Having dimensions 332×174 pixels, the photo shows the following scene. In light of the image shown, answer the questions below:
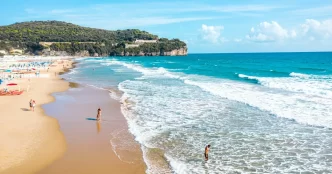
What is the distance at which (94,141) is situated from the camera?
52.7 ft

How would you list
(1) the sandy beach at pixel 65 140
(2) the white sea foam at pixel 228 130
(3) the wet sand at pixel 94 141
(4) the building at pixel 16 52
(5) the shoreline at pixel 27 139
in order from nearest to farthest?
(3) the wet sand at pixel 94 141 < (1) the sandy beach at pixel 65 140 < (5) the shoreline at pixel 27 139 < (2) the white sea foam at pixel 228 130 < (4) the building at pixel 16 52

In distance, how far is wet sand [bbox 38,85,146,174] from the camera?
41.3 ft

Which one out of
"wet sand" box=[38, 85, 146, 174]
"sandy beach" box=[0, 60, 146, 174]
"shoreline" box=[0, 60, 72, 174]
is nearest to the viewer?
"wet sand" box=[38, 85, 146, 174]

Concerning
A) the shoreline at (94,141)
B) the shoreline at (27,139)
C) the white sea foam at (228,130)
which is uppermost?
the white sea foam at (228,130)

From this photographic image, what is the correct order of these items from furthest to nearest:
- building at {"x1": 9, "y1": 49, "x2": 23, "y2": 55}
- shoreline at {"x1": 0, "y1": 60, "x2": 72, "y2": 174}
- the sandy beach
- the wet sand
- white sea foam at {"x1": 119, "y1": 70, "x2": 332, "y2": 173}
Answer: building at {"x1": 9, "y1": 49, "x2": 23, "y2": 55} → white sea foam at {"x1": 119, "y1": 70, "x2": 332, "y2": 173} → shoreline at {"x1": 0, "y1": 60, "x2": 72, "y2": 174} → the sandy beach → the wet sand

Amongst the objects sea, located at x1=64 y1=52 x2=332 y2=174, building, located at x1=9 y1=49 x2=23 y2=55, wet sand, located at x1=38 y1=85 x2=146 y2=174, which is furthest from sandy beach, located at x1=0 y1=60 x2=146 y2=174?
building, located at x1=9 y1=49 x2=23 y2=55

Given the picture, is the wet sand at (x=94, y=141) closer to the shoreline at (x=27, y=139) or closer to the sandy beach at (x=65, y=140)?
the sandy beach at (x=65, y=140)

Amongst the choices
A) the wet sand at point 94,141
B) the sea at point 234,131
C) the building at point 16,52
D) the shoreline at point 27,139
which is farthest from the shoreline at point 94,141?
the building at point 16,52

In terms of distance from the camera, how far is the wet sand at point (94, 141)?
496 inches

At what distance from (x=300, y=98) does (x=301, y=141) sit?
42.5 feet

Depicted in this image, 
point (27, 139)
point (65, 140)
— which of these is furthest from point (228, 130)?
point (27, 139)

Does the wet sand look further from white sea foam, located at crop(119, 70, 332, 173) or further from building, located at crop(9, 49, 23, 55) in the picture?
building, located at crop(9, 49, 23, 55)

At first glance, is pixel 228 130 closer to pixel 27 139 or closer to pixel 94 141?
pixel 94 141

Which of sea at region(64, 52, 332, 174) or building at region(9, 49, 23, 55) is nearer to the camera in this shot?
sea at region(64, 52, 332, 174)
